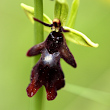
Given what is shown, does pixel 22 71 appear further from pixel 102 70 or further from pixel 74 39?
pixel 74 39

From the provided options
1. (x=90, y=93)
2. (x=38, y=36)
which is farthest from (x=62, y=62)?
(x=38, y=36)

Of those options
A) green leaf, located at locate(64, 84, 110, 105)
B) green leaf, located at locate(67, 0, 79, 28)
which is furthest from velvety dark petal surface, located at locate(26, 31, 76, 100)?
green leaf, located at locate(64, 84, 110, 105)

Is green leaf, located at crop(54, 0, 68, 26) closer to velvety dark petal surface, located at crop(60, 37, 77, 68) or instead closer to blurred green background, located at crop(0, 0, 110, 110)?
velvety dark petal surface, located at crop(60, 37, 77, 68)

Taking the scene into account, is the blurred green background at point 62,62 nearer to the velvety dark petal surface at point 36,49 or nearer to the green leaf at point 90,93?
the green leaf at point 90,93

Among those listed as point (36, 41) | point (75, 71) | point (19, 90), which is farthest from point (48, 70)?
point (75, 71)

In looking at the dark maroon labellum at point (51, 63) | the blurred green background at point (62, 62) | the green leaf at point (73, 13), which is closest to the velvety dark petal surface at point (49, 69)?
the dark maroon labellum at point (51, 63)

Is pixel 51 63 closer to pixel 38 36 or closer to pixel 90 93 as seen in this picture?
Result: pixel 38 36
